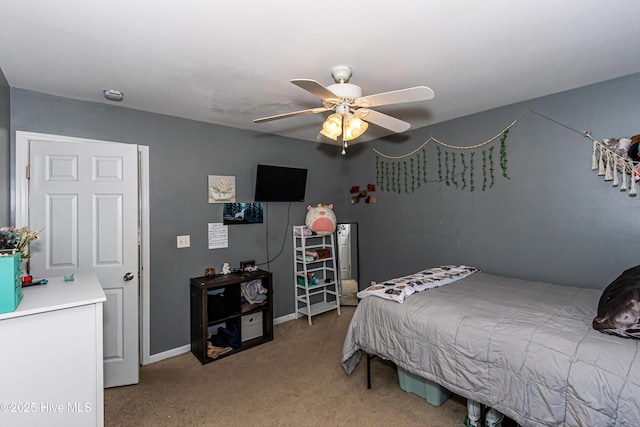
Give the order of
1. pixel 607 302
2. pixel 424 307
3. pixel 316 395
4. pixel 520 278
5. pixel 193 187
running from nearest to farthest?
pixel 607 302 → pixel 424 307 → pixel 316 395 → pixel 520 278 → pixel 193 187

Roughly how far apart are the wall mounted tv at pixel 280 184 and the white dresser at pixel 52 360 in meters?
2.23

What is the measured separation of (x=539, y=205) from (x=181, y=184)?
3.45 meters

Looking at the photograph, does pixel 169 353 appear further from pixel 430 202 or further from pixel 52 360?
pixel 430 202

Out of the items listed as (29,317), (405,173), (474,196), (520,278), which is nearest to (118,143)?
(29,317)

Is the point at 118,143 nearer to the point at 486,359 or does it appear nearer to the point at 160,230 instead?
the point at 160,230

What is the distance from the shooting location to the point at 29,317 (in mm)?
1392

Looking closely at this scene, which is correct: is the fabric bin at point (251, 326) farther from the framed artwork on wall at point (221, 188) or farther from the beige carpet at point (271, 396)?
the framed artwork on wall at point (221, 188)

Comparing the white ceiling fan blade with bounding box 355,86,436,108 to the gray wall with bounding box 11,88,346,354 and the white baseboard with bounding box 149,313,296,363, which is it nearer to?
the gray wall with bounding box 11,88,346,354

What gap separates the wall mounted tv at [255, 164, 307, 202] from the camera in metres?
3.66

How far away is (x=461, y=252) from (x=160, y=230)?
3146mm

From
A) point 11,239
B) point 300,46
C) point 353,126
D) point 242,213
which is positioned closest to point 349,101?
point 353,126

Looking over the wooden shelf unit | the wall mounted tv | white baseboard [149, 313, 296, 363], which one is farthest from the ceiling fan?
white baseboard [149, 313, 296, 363]

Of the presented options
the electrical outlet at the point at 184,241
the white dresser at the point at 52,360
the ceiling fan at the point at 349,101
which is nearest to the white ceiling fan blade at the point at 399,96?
the ceiling fan at the point at 349,101

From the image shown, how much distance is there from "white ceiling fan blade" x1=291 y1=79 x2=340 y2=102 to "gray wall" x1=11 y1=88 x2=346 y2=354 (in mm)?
1900
